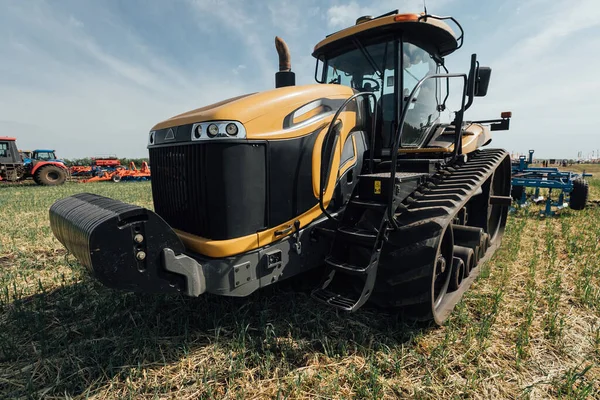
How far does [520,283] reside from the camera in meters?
3.45

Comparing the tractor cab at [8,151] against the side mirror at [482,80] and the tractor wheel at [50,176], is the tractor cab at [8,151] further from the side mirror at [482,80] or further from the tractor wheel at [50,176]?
the side mirror at [482,80]

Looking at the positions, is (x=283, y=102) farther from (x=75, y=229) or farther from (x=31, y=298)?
(x=31, y=298)

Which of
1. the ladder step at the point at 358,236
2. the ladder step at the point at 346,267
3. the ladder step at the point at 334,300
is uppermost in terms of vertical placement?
the ladder step at the point at 358,236

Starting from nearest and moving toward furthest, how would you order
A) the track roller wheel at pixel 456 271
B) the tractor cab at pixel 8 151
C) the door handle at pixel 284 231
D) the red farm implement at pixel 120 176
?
the door handle at pixel 284 231, the track roller wheel at pixel 456 271, the tractor cab at pixel 8 151, the red farm implement at pixel 120 176

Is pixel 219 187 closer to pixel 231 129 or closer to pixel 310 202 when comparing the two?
pixel 231 129

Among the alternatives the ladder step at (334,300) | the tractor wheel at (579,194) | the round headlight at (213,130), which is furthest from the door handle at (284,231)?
the tractor wheel at (579,194)

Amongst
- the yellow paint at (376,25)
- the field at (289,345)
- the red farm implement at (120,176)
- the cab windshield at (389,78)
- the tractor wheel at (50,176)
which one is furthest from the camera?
the red farm implement at (120,176)

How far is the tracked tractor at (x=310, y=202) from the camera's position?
80.3 inches

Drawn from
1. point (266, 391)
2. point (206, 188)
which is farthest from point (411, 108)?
point (266, 391)

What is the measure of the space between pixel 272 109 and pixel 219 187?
661 millimetres

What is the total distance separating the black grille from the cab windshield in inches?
63.3

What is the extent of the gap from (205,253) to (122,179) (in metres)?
22.8

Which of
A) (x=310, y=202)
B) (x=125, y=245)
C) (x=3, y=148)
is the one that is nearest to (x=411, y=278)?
(x=310, y=202)

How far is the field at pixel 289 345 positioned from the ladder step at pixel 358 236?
70 cm
